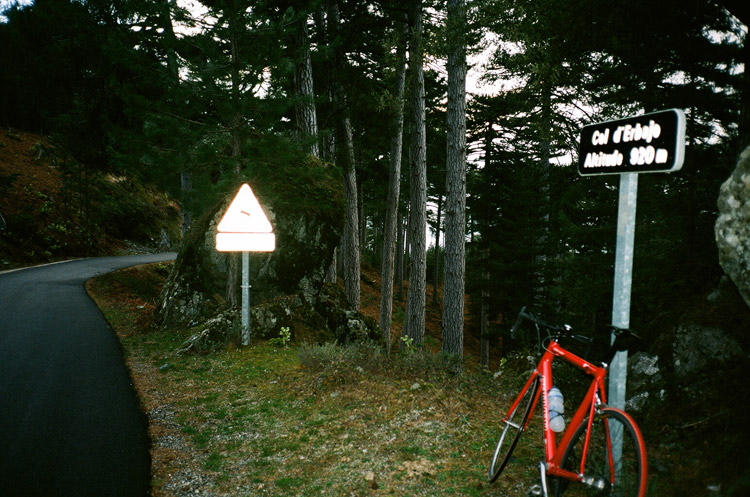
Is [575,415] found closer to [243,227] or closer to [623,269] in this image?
[623,269]

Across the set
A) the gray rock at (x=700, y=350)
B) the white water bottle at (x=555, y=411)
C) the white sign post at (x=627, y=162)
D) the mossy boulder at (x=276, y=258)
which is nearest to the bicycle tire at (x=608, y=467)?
the white water bottle at (x=555, y=411)

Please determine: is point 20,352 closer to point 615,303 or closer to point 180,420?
point 180,420

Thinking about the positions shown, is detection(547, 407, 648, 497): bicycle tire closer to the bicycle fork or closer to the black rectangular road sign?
the bicycle fork

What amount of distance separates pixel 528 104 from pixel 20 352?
36.7 feet

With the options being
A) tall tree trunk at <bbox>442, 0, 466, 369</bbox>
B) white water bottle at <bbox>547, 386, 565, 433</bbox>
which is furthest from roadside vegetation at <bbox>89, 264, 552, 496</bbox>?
tall tree trunk at <bbox>442, 0, 466, 369</bbox>

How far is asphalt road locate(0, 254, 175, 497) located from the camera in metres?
3.92

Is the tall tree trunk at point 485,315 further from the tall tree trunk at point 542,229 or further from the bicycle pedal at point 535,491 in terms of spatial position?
the bicycle pedal at point 535,491

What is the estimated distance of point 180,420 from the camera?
5367 mm

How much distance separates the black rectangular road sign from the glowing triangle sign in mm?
5720

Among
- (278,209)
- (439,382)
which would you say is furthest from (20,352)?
(439,382)

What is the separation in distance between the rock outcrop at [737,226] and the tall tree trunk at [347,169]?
12.2m

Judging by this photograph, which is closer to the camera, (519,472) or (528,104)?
(519,472)

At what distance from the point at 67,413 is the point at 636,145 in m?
7.01

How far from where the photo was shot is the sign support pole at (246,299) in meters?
7.80
